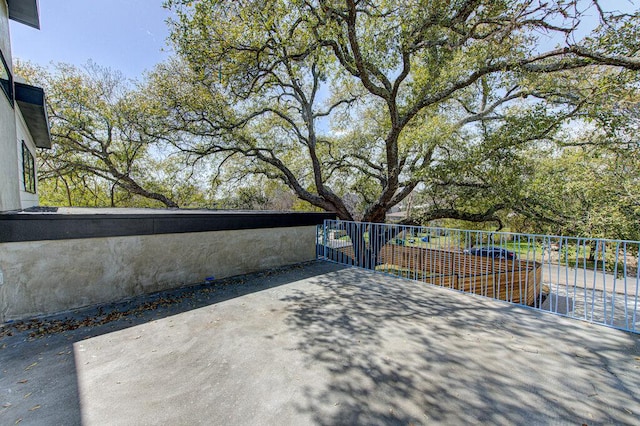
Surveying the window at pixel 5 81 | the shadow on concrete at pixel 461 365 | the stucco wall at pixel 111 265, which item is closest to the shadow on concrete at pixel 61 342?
the stucco wall at pixel 111 265

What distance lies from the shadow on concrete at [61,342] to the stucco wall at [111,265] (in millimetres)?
205

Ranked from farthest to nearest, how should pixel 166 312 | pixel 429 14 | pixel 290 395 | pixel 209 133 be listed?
pixel 209 133 → pixel 429 14 → pixel 166 312 → pixel 290 395

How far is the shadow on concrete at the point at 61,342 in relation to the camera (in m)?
1.96

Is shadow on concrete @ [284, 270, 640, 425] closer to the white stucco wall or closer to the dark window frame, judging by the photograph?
the dark window frame

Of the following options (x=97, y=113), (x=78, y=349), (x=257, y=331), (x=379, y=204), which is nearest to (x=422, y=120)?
(x=379, y=204)

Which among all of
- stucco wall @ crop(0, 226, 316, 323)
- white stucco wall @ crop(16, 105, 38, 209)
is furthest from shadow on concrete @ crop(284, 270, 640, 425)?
white stucco wall @ crop(16, 105, 38, 209)

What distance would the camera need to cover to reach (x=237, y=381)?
228 centimetres

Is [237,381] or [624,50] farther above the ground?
[624,50]

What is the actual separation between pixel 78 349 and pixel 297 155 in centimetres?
993

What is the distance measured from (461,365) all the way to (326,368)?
1310 millimetres

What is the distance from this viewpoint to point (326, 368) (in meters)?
2.47

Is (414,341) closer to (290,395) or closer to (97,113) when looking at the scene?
(290,395)

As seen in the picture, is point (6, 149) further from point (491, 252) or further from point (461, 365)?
point (491, 252)

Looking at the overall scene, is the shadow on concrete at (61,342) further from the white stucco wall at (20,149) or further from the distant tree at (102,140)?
the distant tree at (102,140)
